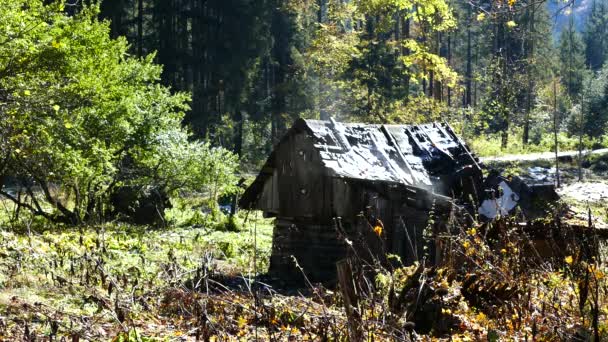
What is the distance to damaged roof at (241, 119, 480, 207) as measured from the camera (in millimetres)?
16531

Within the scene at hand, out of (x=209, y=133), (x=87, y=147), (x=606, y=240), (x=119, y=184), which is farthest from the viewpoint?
(x=209, y=133)

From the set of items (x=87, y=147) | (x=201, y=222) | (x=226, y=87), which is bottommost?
(x=201, y=222)

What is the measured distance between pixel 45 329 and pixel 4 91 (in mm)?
7139

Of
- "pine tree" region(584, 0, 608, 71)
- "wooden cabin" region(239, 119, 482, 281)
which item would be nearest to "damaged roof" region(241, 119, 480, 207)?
"wooden cabin" region(239, 119, 482, 281)

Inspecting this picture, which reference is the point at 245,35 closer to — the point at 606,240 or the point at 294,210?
the point at 294,210

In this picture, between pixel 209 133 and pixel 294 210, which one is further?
pixel 209 133

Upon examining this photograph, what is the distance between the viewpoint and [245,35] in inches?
1849

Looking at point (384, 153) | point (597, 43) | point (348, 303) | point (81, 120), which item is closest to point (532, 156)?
point (384, 153)

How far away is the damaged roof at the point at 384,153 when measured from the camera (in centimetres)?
1653

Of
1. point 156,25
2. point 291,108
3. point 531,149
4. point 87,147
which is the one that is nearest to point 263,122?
point 291,108

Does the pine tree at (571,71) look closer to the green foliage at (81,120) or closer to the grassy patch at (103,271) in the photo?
the green foliage at (81,120)

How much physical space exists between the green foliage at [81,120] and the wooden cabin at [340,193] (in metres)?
4.52

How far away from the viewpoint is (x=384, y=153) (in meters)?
17.6

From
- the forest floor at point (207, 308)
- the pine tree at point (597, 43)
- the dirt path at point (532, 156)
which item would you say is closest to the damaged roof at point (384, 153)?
the forest floor at point (207, 308)
